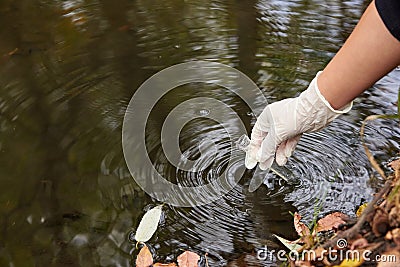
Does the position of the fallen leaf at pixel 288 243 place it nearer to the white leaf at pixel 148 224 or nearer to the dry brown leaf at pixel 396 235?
the white leaf at pixel 148 224

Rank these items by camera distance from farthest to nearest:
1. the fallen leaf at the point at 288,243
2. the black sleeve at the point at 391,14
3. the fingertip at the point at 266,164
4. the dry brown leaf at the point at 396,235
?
the fingertip at the point at 266,164 → the fallen leaf at the point at 288,243 → the black sleeve at the point at 391,14 → the dry brown leaf at the point at 396,235

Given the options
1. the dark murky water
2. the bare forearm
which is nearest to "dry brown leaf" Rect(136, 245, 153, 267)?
the dark murky water

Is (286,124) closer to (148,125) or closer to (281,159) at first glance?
(281,159)

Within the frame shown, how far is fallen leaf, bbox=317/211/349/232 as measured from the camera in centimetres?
189

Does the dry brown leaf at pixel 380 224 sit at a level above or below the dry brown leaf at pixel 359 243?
above

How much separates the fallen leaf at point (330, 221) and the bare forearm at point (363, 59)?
0.46 metres

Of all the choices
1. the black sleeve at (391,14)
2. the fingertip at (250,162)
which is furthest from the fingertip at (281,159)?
the black sleeve at (391,14)

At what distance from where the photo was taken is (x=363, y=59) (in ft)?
5.08

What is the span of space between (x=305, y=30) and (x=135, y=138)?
1.43 m

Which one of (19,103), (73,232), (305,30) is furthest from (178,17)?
(73,232)

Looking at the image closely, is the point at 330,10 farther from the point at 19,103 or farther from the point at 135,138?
the point at 19,103

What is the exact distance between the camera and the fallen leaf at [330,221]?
1894 millimetres

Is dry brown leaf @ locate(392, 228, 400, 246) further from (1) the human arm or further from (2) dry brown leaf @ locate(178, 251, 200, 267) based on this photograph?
(2) dry brown leaf @ locate(178, 251, 200, 267)

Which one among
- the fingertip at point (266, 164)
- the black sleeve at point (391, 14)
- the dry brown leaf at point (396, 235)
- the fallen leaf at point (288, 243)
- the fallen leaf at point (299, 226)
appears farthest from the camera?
the fingertip at point (266, 164)
